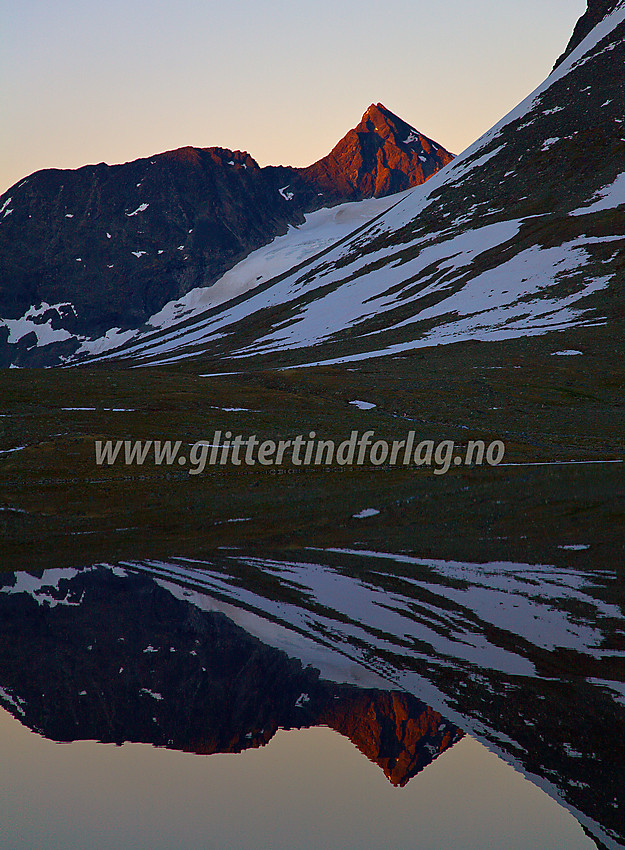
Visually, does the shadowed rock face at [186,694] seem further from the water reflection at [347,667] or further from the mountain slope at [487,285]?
the mountain slope at [487,285]

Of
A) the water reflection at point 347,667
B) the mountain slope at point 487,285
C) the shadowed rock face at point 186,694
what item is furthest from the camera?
the mountain slope at point 487,285

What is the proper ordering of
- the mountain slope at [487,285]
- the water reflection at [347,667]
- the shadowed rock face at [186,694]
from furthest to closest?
the mountain slope at [487,285] < the shadowed rock face at [186,694] < the water reflection at [347,667]

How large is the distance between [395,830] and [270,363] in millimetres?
133291

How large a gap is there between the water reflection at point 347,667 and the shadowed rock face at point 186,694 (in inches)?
1.3

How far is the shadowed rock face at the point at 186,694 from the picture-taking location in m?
11.6

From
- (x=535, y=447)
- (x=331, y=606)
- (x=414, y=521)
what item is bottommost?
(x=535, y=447)

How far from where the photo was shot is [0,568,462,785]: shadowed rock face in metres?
11.6

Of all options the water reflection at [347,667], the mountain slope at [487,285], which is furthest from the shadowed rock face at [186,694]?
the mountain slope at [487,285]

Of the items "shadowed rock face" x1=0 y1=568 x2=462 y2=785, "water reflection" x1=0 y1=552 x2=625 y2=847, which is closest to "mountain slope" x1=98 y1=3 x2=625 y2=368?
"water reflection" x1=0 y1=552 x2=625 y2=847

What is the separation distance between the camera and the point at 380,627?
16.8 m

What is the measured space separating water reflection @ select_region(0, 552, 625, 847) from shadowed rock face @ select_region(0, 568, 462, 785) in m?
0.03

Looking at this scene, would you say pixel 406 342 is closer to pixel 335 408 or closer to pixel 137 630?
pixel 335 408

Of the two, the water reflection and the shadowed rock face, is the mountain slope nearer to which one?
the water reflection

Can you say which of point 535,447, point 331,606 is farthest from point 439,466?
point 331,606
